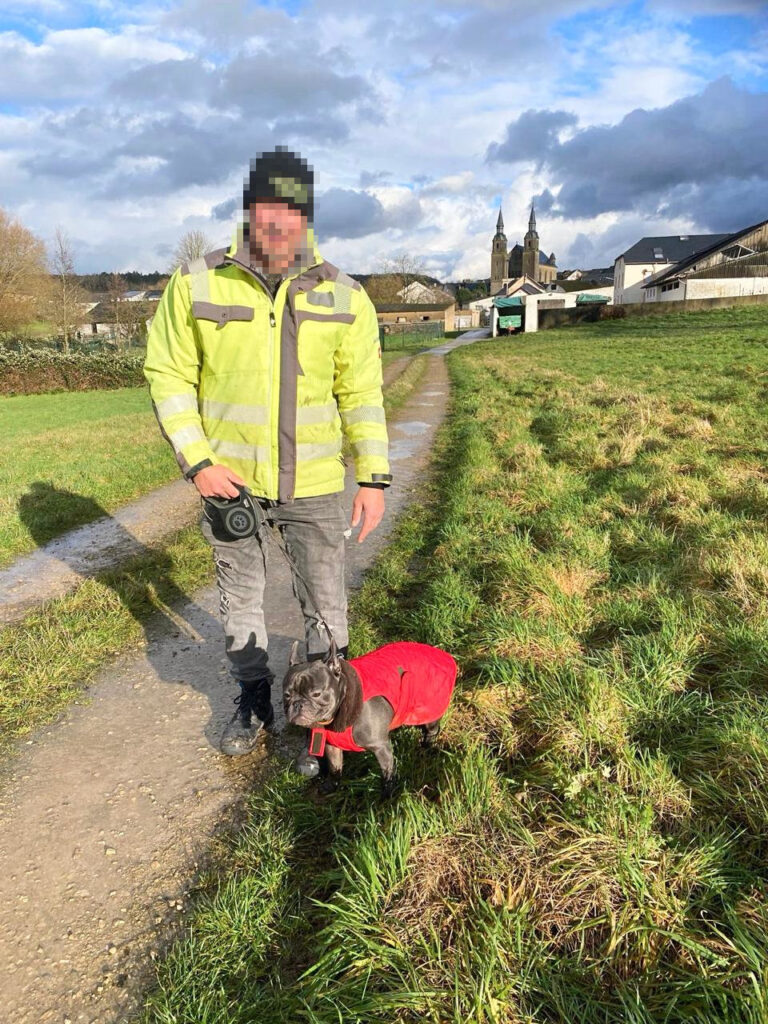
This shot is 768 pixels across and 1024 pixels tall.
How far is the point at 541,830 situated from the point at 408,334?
62.5m

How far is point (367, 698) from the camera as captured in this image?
2465mm

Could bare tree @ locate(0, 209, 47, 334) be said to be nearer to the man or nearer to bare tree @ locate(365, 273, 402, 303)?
the man

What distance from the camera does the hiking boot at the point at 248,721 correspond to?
3008 millimetres

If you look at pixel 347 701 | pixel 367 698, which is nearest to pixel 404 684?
pixel 367 698

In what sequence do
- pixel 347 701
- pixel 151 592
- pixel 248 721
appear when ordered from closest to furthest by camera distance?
pixel 347 701, pixel 248 721, pixel 151 592

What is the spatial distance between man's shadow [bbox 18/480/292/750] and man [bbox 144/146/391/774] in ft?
2.54

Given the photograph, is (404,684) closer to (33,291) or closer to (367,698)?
(367,698)

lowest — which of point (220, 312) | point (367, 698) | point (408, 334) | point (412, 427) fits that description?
point (367, 698)

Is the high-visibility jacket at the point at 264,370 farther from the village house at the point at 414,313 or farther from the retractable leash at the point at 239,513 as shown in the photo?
the village house at the point at 414,313

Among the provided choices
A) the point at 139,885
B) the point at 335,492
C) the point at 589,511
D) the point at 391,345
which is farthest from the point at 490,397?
the point at 391,345

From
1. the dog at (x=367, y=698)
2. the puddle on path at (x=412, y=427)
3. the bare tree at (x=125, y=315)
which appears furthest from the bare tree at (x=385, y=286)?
the dog at (x=367, y=698)

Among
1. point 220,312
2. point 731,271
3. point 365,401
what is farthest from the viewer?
point 731,271

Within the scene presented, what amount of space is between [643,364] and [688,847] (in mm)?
18483

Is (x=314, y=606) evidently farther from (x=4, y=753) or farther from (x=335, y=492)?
(x=4, y=753)
